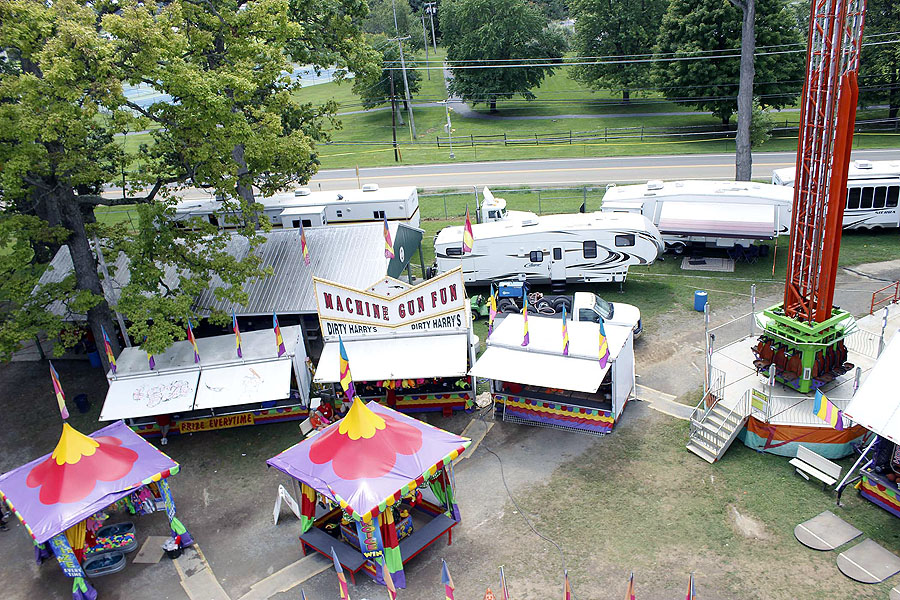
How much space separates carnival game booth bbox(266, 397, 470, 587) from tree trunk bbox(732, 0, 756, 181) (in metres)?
25.3

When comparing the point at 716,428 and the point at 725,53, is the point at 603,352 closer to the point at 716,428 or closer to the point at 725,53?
the point at 716,428

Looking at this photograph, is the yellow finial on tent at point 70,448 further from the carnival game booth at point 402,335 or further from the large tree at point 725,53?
the large tree at point 725,53

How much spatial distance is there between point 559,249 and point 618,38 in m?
41.2

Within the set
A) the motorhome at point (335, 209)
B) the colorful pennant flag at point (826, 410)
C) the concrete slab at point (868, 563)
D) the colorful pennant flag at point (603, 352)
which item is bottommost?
the concrete slab at point (868, 563)

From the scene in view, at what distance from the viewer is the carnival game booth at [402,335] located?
65.8 ft

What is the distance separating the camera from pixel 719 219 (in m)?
28.9

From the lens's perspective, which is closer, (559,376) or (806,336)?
(806,336)

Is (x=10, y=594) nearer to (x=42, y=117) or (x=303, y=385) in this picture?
(x=303, y=385)

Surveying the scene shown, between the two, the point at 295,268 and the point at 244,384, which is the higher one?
the point at 295,268

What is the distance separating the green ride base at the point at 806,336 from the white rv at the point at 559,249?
886 centimetres

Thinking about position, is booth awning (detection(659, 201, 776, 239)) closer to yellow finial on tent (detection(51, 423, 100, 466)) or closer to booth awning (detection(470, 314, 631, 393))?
booth awning (detection(470, 314, 631, 393))

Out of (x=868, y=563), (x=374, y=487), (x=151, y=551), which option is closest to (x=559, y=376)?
(x=374, y=487)

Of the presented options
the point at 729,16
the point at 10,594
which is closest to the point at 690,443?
the point at 10,594

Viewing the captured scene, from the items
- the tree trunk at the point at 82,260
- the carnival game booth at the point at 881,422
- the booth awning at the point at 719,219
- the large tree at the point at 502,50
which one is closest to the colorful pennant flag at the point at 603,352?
the carnival game booth at the point at 881,422
